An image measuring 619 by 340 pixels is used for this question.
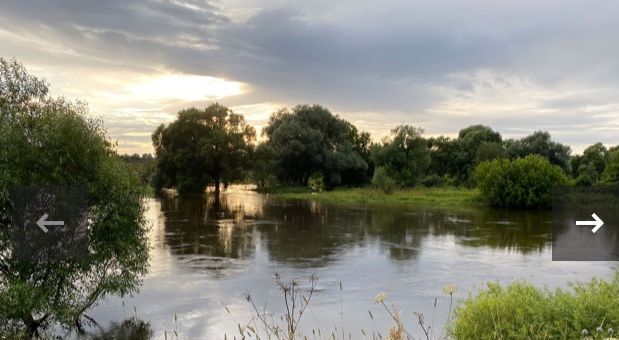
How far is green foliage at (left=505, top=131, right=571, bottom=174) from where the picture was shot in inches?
2667

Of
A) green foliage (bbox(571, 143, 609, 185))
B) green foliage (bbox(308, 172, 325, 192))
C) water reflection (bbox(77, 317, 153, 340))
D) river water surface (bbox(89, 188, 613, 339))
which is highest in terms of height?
green foliage (bbox(571, 143, 609, 185))

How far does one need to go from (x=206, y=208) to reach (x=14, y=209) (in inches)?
1262

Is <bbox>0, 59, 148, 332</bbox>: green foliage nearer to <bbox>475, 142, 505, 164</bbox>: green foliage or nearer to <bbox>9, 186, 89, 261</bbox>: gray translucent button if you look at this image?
<bbox>9, 186, 89, 261</bbox>: gray translucent button

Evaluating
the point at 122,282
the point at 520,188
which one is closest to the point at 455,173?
the point at 520,188

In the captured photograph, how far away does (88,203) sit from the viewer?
14.7 metres

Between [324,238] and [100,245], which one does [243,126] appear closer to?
[324,238]

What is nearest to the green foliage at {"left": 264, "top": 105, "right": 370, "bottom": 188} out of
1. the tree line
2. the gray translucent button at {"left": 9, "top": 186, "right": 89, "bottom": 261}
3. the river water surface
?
the tree line

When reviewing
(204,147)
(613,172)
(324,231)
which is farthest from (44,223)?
(613,172)

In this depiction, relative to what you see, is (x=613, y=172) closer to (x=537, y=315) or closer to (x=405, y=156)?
(x=405, y=156)

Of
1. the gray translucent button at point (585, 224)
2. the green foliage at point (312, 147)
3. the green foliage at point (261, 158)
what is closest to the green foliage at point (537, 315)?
the gray translucent button at point (585, 224)

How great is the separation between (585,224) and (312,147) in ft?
115

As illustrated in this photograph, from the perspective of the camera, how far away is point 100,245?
47.8 ft

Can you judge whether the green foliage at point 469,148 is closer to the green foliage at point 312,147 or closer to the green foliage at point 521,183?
the green foliage at point 312,147

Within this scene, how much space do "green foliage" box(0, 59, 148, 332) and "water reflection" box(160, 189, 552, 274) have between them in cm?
643
